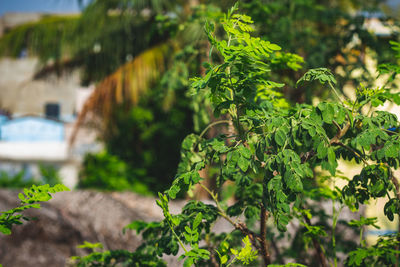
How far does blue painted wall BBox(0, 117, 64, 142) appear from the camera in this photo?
27.8ft

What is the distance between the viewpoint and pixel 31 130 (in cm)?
860

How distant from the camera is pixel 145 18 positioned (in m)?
6.77

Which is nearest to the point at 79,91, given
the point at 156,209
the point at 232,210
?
the point at 156,209

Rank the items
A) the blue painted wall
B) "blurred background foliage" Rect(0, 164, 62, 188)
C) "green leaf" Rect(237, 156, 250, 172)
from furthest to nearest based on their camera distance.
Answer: the blue painted wall, "blurred background foliage" Rect(0, 164, 62, 188), "green leaf" Rect(237, 156, 250, 172)

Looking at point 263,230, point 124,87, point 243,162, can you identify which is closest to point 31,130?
point 124,87

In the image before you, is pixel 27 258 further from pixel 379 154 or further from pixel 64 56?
pixel 64 56

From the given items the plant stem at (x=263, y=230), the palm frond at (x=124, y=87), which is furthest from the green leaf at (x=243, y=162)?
the palm frond at (x=124, y=87)

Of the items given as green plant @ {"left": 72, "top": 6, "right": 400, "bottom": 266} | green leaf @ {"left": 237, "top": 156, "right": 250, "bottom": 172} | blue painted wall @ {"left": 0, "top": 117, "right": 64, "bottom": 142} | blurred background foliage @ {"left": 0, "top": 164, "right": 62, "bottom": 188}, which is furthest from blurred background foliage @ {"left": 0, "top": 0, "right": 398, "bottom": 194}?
green leaf @ {"left": 237, "top": 156, "right": 250, "bottom": 172}

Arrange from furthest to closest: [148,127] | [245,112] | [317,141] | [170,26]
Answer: [148,127]
[170,26]
[245,112]
[317,141]

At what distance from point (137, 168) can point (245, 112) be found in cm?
652

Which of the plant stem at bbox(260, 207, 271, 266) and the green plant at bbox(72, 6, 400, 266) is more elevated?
the green plant at bbox(72, 6, 400, 266)

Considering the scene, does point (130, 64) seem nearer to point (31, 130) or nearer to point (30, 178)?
point (30, 178)

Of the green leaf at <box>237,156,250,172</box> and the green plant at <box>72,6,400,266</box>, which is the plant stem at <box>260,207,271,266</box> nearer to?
the green plant at <box>72,6,400,266</box>

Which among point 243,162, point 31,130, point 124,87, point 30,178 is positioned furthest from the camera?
point 31,130
